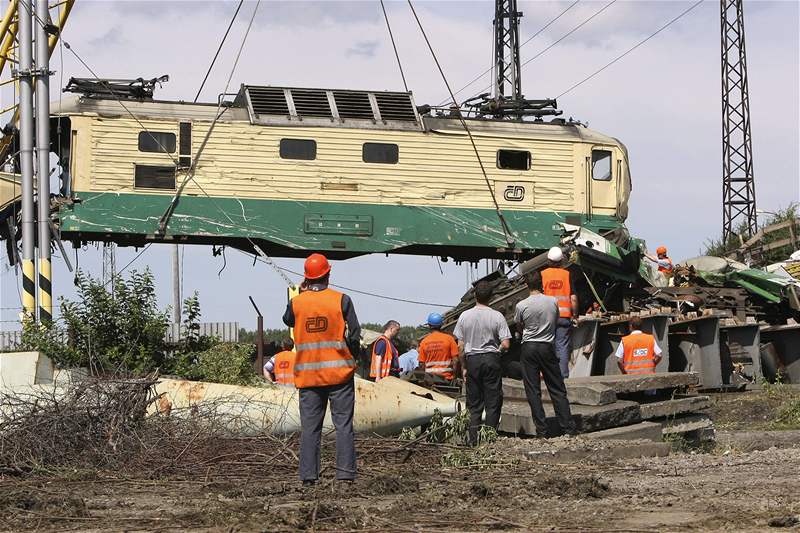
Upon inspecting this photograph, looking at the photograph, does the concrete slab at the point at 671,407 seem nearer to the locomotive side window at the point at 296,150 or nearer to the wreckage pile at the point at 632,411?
the wreckage pile at the point at 632,411

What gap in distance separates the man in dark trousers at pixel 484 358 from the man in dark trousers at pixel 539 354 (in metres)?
0.23

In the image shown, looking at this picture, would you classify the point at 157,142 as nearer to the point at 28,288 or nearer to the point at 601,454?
the point at 28,288

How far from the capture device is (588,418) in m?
11.5

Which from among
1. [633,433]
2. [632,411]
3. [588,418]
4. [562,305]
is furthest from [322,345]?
[562,305]

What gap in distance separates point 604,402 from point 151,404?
4351mm

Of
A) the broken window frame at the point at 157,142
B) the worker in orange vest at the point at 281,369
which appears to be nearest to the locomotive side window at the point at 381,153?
the broken window frame at the point at 157,142

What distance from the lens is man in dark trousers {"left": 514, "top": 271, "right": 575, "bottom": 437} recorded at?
1157cm

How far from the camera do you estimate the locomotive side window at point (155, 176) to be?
818 inches

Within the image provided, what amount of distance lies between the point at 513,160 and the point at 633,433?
37.7ft

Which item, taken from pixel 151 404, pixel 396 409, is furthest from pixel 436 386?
pixel 151 404

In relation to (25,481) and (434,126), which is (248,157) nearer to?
(434,126)

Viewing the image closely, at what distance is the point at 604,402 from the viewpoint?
39.1 ft

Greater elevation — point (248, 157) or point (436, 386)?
point (248, 157)

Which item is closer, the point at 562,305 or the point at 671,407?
the point at 671,407
